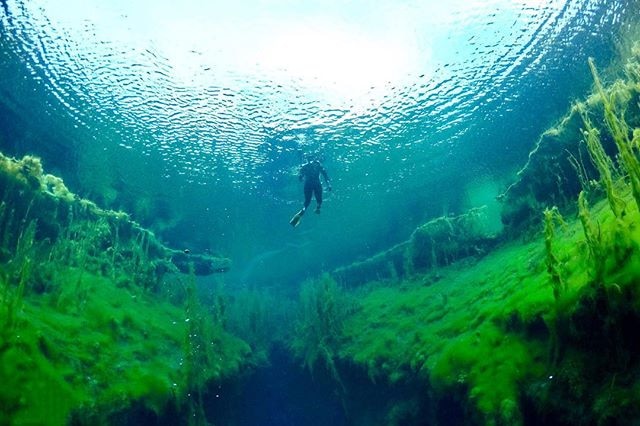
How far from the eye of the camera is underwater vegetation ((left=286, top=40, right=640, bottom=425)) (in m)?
4.09

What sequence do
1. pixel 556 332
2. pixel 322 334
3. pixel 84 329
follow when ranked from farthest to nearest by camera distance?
1. pixel 322 334
2. pixel 84 329
3. pixel 556 332

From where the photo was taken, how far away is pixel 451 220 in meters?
17.0

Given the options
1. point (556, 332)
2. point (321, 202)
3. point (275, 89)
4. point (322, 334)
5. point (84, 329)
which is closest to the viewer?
point (556, 332)

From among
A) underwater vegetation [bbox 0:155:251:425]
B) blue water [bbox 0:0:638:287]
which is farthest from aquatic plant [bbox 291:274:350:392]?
blue water [bbox 0:0:638:287]

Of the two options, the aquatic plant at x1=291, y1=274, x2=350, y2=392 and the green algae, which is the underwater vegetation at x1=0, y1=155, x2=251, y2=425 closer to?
the aquatic plant at x1=291, y1=274, x2=350, y2=392

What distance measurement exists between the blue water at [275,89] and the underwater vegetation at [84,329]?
4245mm

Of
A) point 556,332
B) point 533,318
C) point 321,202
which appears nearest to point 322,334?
point 321,202

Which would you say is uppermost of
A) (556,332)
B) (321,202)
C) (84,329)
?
(321,202)

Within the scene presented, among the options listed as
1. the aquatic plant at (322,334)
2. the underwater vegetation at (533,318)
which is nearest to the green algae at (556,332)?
the underwater vegetation at (533,318)

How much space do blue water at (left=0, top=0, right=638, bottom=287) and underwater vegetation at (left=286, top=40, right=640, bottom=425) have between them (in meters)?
5.10

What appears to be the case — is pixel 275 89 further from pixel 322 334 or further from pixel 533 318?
pixel 533 318

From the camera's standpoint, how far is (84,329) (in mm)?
8109

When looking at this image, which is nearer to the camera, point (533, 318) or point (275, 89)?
point (533, 318)

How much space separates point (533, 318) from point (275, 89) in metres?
11.5
